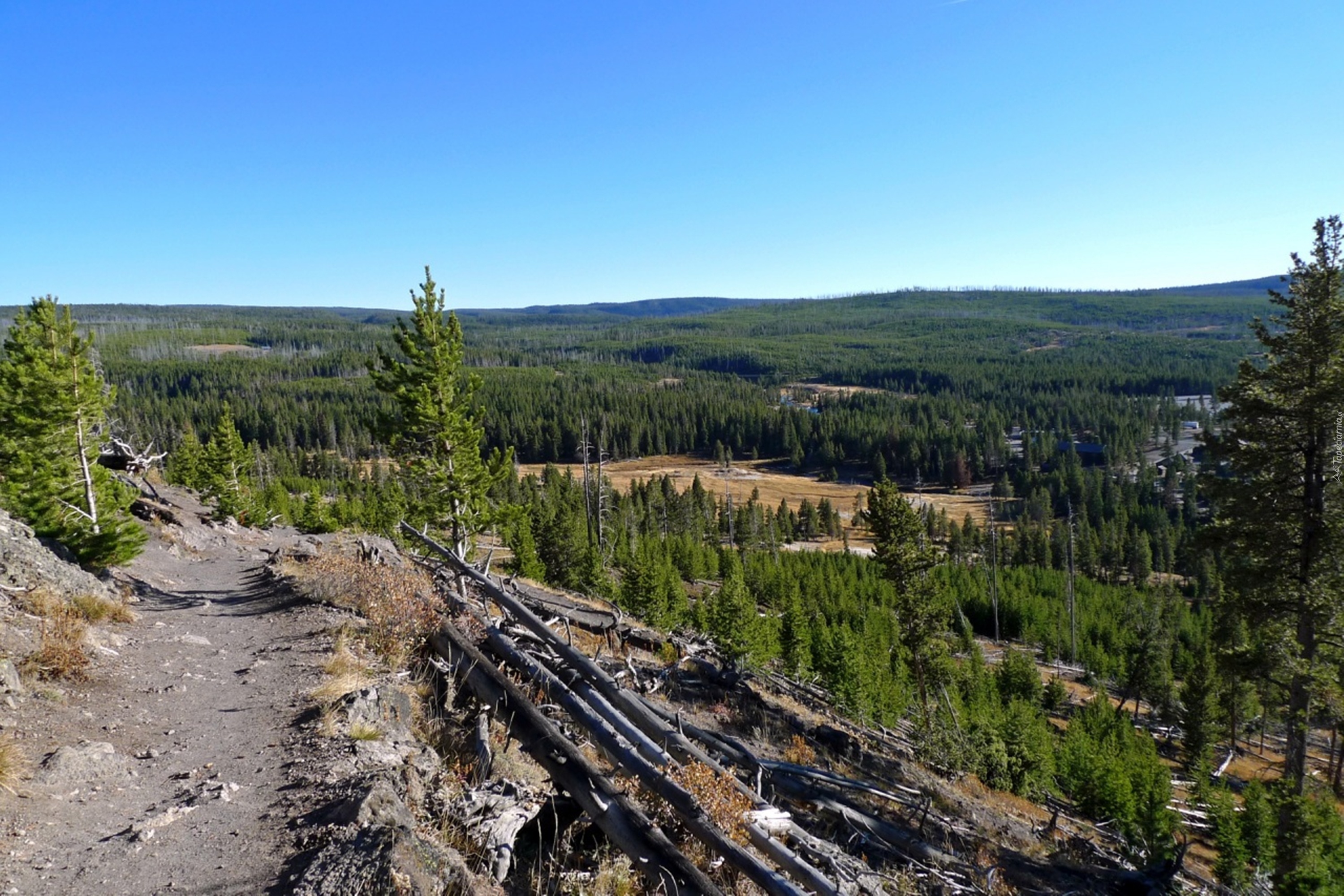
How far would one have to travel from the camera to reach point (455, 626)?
8.26m

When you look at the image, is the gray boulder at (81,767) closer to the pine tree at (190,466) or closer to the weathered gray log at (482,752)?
the weathered gray log at (482,752)

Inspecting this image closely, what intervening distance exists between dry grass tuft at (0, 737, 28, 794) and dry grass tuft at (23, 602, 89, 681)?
6.92 ft

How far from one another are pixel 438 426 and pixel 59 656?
11631 mm

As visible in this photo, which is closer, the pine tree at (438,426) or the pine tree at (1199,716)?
the pine tree at (438,426)

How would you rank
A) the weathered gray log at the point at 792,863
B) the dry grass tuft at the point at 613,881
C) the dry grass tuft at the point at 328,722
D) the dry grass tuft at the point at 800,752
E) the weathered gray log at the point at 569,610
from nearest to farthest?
1. the weathered gray log at the point at 792,863
2. the dry grass tuft at the point at 613,881
3. the dry grass tuft at the point at 328,722
4. the weathered gray log at the point at 569,610
5. the dry grass tuft at the point at 800,752

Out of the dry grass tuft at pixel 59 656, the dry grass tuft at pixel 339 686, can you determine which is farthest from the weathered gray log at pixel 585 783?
the dry grass tuft at pixel 59 656

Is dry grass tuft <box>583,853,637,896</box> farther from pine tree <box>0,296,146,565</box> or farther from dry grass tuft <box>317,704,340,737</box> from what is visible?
pine tree <box>0,296,146,565</box>

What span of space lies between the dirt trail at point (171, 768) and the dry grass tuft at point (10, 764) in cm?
10

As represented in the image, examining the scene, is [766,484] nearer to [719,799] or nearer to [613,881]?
[719,799]

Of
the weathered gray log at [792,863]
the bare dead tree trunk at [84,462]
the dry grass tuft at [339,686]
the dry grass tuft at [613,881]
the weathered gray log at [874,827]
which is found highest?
the bare dead tree trunk at [84,462]

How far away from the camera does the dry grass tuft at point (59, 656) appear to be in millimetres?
7094

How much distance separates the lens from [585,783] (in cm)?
540

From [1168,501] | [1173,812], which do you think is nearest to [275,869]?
[1173,812]

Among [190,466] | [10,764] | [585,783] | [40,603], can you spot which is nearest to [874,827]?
[585,783]
